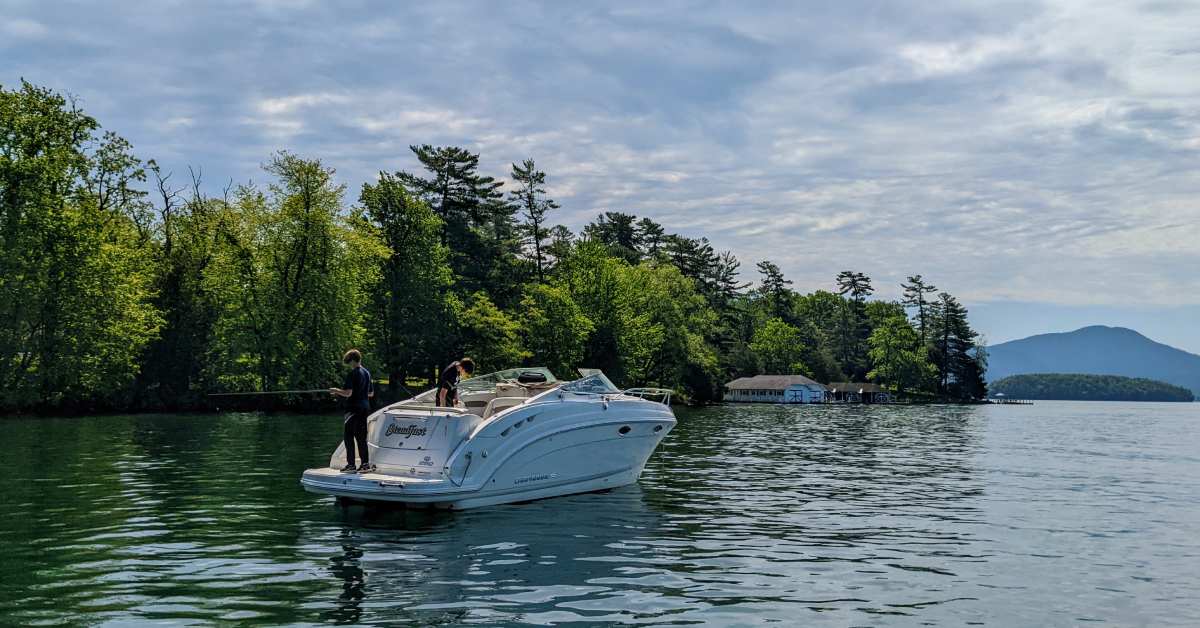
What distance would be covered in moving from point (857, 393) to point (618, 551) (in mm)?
144405

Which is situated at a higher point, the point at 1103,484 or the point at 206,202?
the point at 206,202

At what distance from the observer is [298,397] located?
215ft

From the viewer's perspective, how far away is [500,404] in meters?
17.9

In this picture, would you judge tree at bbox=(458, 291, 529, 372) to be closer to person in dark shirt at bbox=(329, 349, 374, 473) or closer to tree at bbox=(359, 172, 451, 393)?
tree at bbox=(359, 172, 451, 393)

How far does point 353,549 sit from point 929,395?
161 m

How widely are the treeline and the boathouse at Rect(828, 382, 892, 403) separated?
4623 cm

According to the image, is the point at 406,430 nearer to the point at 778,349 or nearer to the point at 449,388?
the point at 449,388

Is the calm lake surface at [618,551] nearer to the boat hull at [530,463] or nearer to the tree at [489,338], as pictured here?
the boat hull at [530,463]

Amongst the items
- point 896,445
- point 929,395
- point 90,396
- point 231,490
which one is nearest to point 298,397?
point 90,396

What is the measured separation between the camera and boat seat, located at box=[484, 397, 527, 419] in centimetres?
1739

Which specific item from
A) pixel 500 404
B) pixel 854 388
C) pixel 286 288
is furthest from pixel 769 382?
pixel 500 404

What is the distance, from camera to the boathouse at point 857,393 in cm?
14975

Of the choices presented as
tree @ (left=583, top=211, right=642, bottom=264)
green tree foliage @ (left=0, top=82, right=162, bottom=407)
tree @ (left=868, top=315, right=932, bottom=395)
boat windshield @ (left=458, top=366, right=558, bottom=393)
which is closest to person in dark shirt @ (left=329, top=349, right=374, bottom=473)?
boat windshield @ (left=458, top=366, right=558, bottom=393)

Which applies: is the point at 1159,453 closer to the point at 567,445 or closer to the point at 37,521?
the point at 567,445
